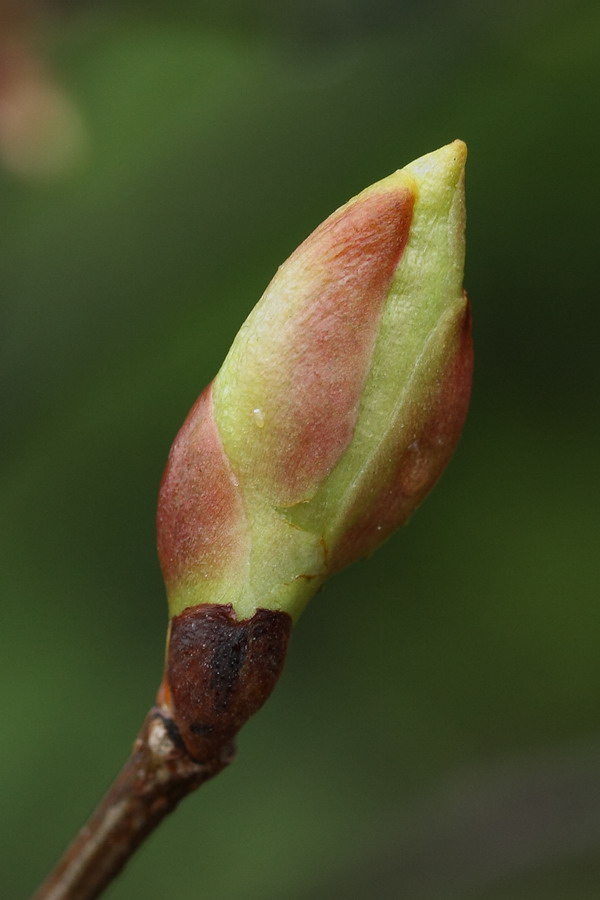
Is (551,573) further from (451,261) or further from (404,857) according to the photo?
(451,261)

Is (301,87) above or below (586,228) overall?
below

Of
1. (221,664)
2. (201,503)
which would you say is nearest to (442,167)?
(201,503)

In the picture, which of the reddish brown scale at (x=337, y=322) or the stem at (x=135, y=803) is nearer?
the reddish brown scale at (x=337, y=322)

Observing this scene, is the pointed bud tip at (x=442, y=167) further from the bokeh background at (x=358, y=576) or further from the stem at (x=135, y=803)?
the bokeh background at (x=358, y=576)

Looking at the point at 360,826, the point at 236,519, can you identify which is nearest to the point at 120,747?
the point at 360,826

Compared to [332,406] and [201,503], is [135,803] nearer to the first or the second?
[201,503]

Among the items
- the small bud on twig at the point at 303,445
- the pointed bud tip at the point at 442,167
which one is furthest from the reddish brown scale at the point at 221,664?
the pointed bud tip at the point at 442,167
